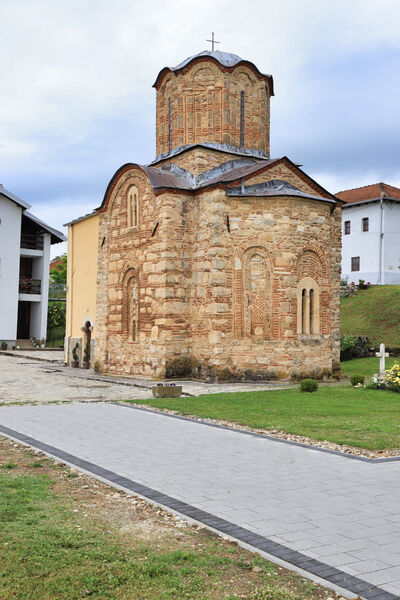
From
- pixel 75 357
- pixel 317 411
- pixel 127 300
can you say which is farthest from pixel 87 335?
pixel 317 411

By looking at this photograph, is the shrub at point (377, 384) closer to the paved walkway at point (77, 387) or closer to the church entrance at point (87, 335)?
the paved walkway at point (77, 387)

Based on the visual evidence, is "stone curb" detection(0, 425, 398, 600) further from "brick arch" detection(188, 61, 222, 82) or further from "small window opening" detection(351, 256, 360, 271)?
"small window opening" detection(351, 256, 360, 271)

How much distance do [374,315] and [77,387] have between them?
18.2m

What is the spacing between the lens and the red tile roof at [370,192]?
39.3 metres

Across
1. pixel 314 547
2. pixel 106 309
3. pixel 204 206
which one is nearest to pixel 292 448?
pixel 314 547

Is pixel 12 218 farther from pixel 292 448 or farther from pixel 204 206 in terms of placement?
pixel 292 448

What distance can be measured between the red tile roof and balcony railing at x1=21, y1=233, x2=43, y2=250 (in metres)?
21.7

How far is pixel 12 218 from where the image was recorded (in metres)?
35.3

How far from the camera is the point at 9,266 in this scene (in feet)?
114

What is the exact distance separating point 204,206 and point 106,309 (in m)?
5.84

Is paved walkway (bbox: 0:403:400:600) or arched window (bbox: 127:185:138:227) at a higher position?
arched window (bbox: 127:185:138:227)

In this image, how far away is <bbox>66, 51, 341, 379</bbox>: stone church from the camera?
58.3 ft

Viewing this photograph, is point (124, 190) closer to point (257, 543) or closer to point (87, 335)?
point (87, 335)

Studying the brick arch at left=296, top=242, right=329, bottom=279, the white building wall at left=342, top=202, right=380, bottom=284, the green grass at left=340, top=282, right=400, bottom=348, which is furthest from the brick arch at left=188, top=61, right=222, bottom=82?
the white building wall at left=342, top=202, right=380, bottom=284
